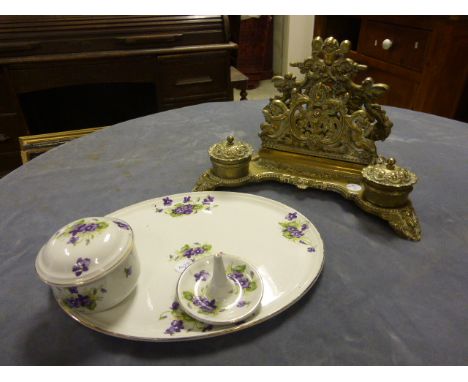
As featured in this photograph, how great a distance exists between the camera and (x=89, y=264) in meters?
0.48

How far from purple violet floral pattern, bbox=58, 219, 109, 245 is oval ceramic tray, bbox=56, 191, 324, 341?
0.35 feet

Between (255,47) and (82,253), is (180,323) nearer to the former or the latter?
(82,253)

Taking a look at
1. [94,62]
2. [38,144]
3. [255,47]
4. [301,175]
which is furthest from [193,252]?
[255,47]

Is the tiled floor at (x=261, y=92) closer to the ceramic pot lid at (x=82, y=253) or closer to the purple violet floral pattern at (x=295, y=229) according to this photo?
the purple violet floral pattern at (x=295, y=229)

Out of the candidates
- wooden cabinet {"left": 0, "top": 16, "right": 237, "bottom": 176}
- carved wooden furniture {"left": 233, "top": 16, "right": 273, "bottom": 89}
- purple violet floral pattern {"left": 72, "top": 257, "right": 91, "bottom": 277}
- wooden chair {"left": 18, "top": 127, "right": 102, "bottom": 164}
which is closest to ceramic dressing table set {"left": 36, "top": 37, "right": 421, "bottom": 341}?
purple violet floral pattern {"left": 72, "top": 257, "right": 91, "bottom": 277}

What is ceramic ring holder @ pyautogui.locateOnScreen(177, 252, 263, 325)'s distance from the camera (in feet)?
1.67

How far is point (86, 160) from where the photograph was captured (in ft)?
3.30

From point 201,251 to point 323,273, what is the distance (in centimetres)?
22

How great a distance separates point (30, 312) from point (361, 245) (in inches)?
22.2

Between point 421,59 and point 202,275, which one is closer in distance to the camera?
point 202,275

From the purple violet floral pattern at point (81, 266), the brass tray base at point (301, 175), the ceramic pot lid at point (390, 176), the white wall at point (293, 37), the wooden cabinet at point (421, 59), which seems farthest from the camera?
the white wall at point (293, 37)

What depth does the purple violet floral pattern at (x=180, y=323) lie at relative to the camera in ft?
1.62

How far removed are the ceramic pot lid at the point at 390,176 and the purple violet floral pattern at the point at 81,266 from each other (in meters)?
0.53

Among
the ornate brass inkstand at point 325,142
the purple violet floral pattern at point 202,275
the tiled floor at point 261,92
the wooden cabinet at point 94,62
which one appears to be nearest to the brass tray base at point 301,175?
the ornate brass inkstand at point 325,142
